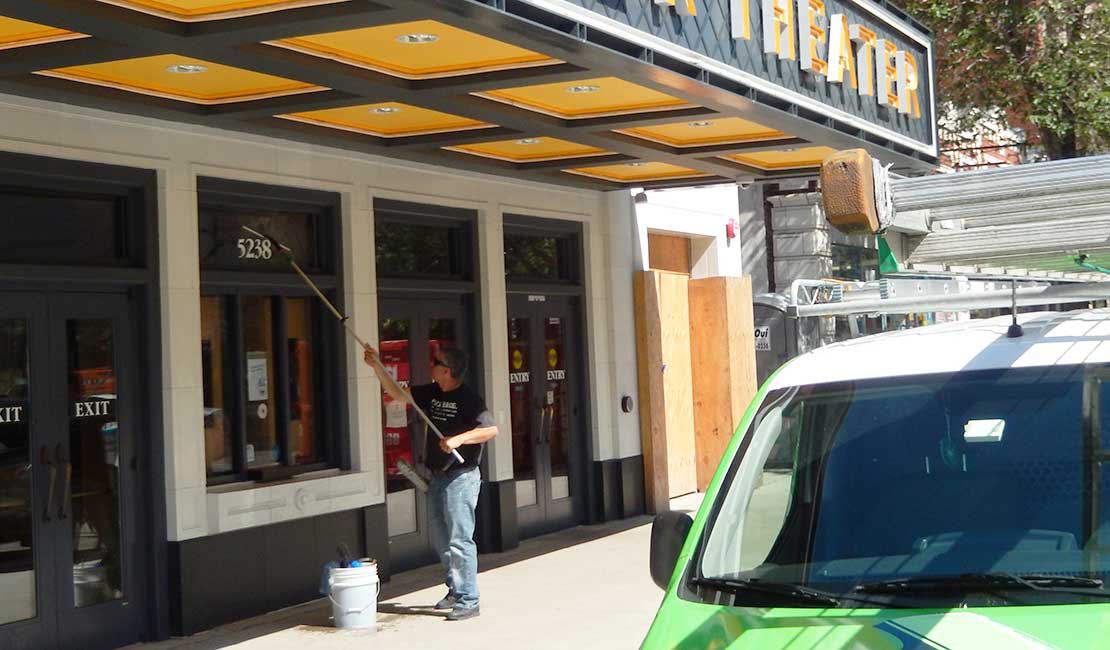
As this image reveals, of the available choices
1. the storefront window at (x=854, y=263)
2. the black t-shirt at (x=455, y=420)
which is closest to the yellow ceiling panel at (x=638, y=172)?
the black t-shirt at (x=455, y=420)

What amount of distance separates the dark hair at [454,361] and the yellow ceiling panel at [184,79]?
198 centimetres

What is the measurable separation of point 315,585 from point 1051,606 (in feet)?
27.1

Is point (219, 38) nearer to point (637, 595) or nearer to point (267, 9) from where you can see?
point (267, 9)

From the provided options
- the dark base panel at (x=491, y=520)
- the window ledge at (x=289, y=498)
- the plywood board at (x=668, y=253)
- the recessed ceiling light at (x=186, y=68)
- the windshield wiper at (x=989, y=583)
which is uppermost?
the recessed ceiling light at (x=186, y=68)

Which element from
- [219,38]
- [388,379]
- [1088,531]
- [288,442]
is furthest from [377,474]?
[1088,531]

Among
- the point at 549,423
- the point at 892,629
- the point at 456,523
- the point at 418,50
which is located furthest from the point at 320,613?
the point at 892,629

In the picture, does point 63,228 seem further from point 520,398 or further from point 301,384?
point 520,398

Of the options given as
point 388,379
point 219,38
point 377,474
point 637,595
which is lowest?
point 637,595

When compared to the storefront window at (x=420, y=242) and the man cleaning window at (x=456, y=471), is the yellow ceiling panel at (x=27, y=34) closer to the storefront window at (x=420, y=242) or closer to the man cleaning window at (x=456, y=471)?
the man cleaning window at (x=456, y=471)

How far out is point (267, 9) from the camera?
24.3 feet

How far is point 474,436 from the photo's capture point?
9.71 metres

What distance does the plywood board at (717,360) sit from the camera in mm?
17281

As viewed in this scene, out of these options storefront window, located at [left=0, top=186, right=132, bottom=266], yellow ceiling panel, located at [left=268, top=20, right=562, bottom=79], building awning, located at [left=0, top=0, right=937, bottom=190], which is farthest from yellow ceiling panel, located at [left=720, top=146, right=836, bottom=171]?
storefront window, located at [left=0, top=186, right=132, bottom=266]

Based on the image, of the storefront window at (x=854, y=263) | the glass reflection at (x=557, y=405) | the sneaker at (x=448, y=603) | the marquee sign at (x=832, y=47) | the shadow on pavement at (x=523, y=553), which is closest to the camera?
the sneaker at (x=448, y=603)
